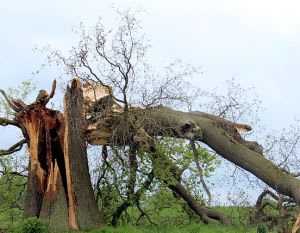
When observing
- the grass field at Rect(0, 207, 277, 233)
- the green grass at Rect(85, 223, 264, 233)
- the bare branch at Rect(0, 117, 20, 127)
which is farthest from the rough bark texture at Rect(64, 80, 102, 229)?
the bare branch at Rect(0, 117, 20, 127)

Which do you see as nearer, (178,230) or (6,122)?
(178,230)

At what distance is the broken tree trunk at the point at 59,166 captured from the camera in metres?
14.2

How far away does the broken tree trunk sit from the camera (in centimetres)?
1420

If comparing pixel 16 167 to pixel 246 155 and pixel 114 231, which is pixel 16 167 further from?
pixel 246 155

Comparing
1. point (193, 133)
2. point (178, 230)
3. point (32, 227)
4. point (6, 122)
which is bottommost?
point (178, 230)

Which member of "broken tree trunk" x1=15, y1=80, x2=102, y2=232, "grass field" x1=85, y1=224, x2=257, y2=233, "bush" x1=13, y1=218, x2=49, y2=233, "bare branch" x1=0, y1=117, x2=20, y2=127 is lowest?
"grass field" x1=85, y1=224, x2=257, y2=233

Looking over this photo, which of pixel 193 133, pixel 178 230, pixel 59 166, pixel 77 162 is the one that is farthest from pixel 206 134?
pixel 59 166

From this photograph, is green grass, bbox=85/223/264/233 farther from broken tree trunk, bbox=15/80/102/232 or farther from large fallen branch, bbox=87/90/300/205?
large fallen branch, bbox=87/90/300/205

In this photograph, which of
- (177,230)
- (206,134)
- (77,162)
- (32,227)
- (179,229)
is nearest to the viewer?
(32,227)

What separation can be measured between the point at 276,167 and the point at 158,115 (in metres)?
3.17

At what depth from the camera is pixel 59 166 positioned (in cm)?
1455

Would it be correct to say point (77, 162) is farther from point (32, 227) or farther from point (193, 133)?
point (193, 133)

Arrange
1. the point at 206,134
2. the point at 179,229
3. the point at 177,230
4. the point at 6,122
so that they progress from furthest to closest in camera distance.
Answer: the point at 6,122
the point at 206,134
the point at 179,229
the point at 177,230

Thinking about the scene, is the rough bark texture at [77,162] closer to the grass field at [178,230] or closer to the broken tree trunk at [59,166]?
the broken tree trunk at [59,166]
